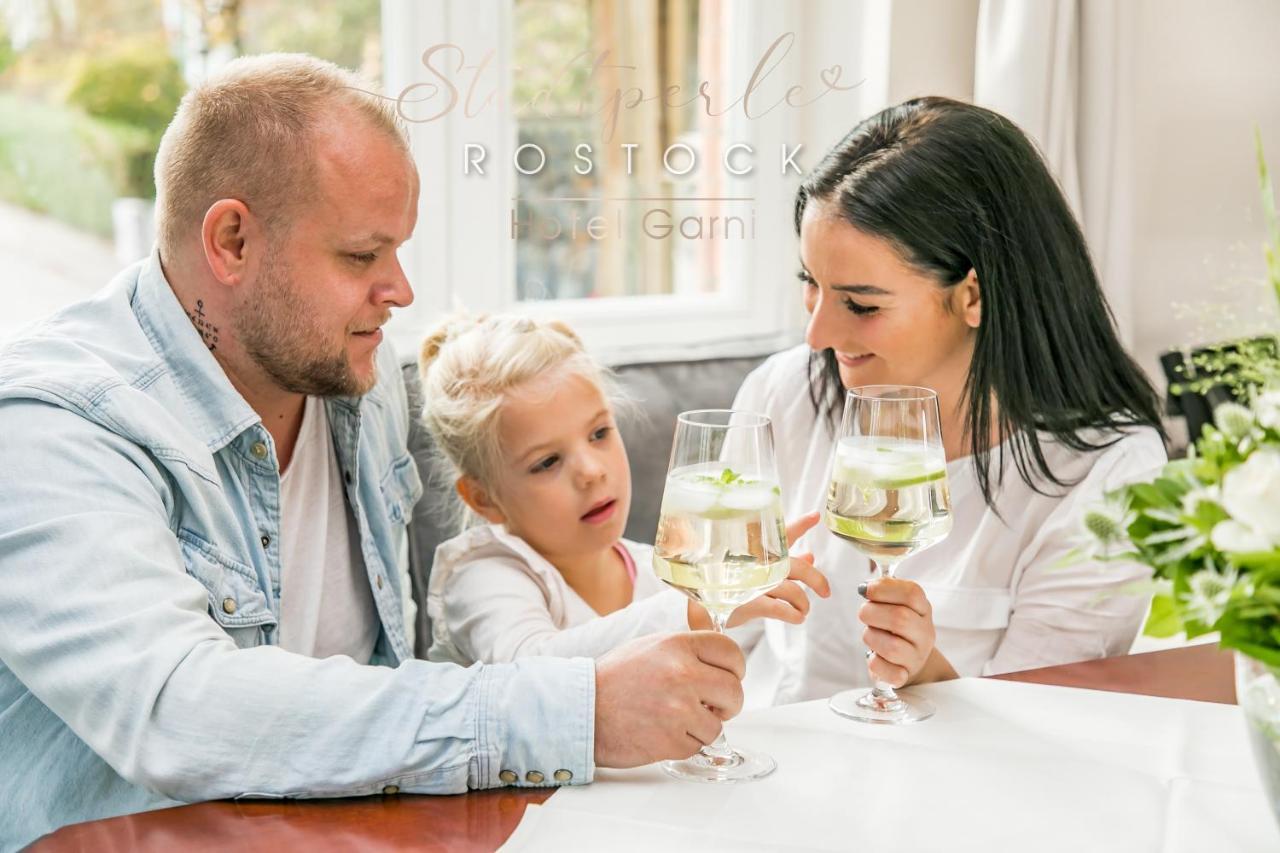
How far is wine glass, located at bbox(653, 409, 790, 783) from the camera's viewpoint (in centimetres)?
108

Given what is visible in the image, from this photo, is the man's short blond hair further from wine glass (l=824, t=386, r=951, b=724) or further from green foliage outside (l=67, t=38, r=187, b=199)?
green foliage outside (l=67, t=38, r=187, b=199)

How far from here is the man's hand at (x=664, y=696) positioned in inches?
43.9

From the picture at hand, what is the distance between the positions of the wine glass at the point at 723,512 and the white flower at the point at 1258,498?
40cm

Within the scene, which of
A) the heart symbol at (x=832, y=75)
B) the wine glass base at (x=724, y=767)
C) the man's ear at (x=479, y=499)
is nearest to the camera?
the wine glass base at (x=724, y=767)

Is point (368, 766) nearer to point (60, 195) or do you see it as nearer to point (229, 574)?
point (229, 574)

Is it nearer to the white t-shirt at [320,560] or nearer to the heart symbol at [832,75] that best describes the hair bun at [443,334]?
the white t-shirt at [320,560]

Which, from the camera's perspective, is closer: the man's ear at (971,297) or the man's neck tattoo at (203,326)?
the man's neck tattoo at (203,326)

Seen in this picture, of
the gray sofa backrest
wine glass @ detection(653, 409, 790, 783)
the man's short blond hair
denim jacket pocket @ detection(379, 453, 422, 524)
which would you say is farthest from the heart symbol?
wine glass @ detection(653, 409, 790, 783)

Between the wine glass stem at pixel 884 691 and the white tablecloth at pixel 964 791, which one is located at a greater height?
the wine glass stem at pixel 884 691

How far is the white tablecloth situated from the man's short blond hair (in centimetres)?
83

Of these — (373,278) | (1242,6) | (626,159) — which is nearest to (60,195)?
(626,159)

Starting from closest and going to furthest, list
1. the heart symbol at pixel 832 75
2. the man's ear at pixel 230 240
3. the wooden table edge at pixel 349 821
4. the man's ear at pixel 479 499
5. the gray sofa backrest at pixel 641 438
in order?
the wooden table edge at pixel 349 821
the man's ear at pixel 230 240
the man's ear at pixel 479 499
the gray sofa backrest at pixel 641 438
the heart symbol at pixel 832 75

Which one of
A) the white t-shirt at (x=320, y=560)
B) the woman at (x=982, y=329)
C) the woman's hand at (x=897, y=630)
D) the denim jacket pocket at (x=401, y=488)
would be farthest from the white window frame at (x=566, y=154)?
the woman's hand at (x=897, y=630)

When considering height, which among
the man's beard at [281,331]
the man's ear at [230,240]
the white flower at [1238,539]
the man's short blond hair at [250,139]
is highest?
the man's short blond hair at [250,139]
